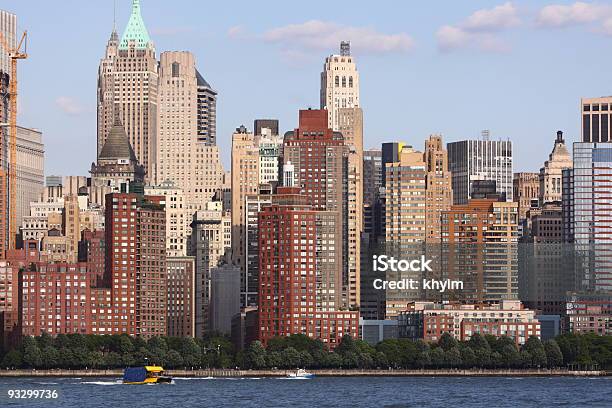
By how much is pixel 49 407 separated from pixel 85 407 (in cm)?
355

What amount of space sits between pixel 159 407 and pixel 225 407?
6.23m

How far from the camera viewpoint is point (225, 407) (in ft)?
656

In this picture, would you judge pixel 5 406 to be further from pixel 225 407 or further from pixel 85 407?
pixel 225 407

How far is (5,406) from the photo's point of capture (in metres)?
197

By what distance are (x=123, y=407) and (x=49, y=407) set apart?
6.91 m

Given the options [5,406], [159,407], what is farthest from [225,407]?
[5,406]

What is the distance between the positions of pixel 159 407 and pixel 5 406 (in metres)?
14.4

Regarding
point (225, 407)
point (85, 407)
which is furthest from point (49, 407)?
point (225, 407)

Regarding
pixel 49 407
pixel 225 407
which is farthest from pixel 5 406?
pixel 225 407

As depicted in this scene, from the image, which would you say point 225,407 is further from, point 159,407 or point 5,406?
point 5,406

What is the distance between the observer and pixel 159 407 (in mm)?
199250

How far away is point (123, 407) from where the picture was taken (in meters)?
199

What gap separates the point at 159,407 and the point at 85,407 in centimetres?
696
